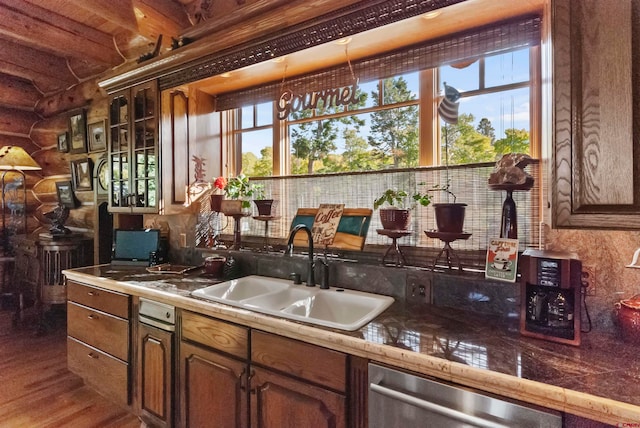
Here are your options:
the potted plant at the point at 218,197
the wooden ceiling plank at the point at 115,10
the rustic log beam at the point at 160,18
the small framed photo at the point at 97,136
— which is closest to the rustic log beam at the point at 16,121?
the small framed photo at the point at 97,136

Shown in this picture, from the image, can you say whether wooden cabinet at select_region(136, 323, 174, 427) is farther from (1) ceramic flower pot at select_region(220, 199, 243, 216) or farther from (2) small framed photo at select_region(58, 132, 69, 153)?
(2) small framed photo at select_region(58, 132, 69, 153)

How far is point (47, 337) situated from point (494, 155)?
429 cm

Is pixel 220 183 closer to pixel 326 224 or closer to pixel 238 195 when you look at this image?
pixel 238 195

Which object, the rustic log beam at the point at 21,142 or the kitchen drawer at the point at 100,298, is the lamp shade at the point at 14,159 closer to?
the rustic log beam at the point at 21,142

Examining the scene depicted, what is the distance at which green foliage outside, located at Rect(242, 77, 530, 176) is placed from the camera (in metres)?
1.73

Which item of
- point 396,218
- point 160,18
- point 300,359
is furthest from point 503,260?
point 160,18

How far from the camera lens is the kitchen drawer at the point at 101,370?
6.89 feet

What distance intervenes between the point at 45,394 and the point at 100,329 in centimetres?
77

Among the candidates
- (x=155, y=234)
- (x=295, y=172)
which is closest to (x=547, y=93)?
(x=295, y=172)

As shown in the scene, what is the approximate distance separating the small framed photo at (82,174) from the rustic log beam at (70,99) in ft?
2.16

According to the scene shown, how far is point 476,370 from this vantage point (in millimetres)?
975

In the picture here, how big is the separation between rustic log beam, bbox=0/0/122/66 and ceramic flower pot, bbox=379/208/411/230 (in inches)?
127

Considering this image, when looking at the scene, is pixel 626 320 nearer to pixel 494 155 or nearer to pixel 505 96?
pixel 494 155

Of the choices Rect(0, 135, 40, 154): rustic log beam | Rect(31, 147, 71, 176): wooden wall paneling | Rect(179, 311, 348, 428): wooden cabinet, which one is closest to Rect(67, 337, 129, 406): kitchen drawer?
Rect(179, 311, 348, 428): wooden cabinet
